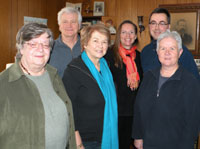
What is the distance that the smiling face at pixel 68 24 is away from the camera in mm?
2363

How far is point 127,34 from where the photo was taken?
2.29 metres

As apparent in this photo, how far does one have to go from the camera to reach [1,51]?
11.7 feet

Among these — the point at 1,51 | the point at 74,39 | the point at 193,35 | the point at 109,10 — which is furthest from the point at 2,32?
the point at 193,35

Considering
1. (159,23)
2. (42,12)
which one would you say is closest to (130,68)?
(159,23)

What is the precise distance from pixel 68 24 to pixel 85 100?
99 cm

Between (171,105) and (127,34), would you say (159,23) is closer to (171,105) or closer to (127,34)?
(127,34)

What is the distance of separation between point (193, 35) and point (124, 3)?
147 centimetres

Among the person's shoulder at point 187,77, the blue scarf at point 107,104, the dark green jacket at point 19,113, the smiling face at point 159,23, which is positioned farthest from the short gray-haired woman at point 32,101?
the smiling face at point 159,23

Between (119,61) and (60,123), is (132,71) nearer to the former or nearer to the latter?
(119,61)

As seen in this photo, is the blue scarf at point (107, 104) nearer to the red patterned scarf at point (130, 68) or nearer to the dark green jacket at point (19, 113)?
the red patterned scarf at point (130, 68)

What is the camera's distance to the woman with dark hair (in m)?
2.27

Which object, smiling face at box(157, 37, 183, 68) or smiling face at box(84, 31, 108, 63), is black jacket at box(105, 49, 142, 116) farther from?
smiling face at box(157, 37, 183, 68)

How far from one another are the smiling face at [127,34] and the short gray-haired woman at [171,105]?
482 mm

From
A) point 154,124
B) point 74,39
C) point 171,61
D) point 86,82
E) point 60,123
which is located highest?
point 74,39
